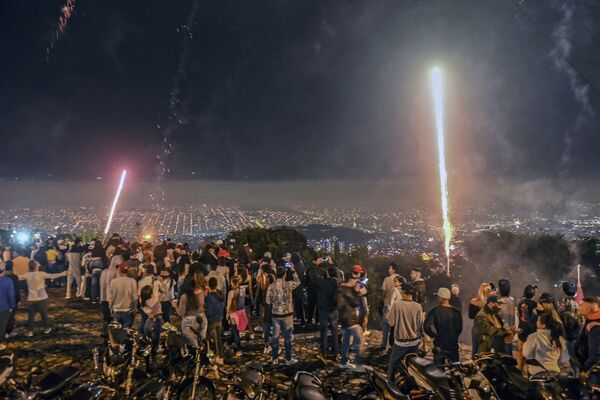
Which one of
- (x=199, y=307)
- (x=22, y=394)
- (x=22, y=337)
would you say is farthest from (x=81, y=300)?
(x=22, y=394)

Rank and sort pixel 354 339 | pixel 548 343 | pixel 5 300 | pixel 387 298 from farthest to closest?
1. pixel 387 298
2. pixel 5 300
3. pixel 354 339
4. pixel 548 343

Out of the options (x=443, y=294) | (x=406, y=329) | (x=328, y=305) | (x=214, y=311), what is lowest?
(x=406, y=329)

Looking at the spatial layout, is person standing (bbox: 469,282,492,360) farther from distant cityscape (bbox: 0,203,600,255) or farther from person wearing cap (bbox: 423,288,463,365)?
distant cityscape (bbox: 0,203,600,255)

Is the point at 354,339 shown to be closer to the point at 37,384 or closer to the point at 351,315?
the point at 351,315

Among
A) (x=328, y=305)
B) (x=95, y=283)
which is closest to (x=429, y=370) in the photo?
(x=328, y=305)

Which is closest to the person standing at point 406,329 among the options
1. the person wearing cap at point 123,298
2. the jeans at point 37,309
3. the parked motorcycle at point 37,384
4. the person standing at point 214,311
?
the person standing at point 214,311

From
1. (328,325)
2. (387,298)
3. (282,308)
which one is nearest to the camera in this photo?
(282,308)
